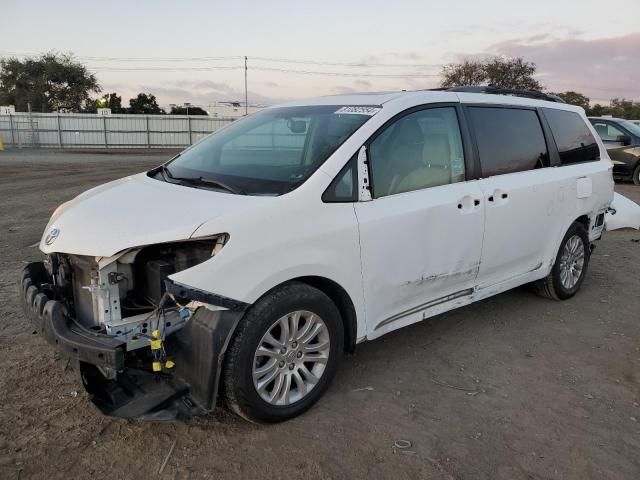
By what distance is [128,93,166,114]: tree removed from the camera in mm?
61656

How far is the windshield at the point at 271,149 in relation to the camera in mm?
3248

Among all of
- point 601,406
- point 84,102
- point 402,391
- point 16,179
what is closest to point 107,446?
point 402,391

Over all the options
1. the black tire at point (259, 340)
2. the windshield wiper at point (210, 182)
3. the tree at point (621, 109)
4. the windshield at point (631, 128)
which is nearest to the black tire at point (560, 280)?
the black tire at point (259, 340)

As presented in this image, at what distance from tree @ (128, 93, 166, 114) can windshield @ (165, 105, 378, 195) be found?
200 ft

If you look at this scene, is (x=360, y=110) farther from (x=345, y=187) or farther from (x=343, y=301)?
(x=343, y=301)

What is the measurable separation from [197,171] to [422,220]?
5.00 feet

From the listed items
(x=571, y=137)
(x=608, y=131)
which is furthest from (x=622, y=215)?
(x=608, y=131)

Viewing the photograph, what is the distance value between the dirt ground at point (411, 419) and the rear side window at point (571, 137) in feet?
5.10

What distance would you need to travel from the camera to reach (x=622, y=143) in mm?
14047

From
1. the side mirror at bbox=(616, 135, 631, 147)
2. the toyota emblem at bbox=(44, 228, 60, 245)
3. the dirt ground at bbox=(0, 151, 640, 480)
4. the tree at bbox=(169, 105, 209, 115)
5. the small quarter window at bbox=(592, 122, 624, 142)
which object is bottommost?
the dirt ground at bbox=(0, 151, 640, 480)

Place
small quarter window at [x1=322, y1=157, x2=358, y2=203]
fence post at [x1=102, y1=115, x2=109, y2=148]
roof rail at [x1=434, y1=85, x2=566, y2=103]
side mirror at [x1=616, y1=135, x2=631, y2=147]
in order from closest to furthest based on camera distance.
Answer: small quarter window at [x1=322, y1=157, x2=358, y2=203] < roof rail at [x1=434, y1=85, x2=566, y2=103] < side mirror at [x1=616, y1=135, x2=631, y2=147] < fence post at [x1=102, y1=115, x2=109, y2=148]

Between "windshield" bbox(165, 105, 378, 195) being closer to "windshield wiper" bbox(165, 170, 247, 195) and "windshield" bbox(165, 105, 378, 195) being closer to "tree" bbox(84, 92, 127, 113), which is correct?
"windshield wiper" bbox(165, 170, 247, 195)

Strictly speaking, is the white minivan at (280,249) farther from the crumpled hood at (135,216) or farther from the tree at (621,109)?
the tree at (621,109)

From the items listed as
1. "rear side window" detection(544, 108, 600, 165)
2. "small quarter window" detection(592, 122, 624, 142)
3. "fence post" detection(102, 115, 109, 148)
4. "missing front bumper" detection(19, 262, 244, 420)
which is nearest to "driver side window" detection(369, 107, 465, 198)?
"missing front bumper" detection(19, 262, 244, 420)
